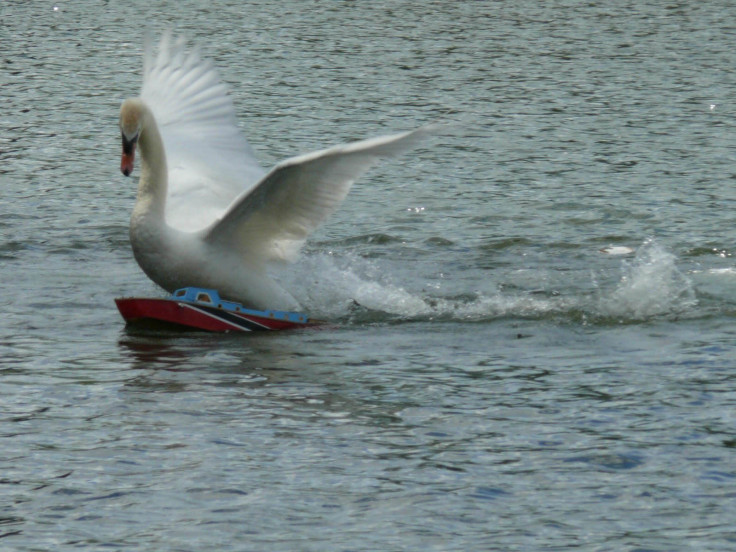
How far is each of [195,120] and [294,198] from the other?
2.49 meters

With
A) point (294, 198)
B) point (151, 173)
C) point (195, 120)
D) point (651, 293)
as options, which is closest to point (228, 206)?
point (151, 173)

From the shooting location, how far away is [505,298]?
1110 cm

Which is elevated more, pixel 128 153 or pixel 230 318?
pixel 128 153

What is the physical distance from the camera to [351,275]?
1134cm

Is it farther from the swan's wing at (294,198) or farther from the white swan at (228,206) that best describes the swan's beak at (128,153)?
the swan's wing at (294,198)

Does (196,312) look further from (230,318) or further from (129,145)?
(129,145)

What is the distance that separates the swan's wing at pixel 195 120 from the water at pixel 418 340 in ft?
2.83

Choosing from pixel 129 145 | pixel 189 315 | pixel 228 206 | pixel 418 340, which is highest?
pixel 129 145

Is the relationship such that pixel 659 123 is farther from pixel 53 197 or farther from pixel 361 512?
pixel 361 512

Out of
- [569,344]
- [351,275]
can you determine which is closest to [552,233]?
[351,275]

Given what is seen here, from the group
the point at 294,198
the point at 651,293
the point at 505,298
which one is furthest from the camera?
the point at 505,298

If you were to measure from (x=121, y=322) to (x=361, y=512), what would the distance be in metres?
4.03

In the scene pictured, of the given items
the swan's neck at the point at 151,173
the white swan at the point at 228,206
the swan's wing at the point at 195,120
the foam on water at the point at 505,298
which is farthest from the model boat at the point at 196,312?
the swan's wing at the point at 195,120

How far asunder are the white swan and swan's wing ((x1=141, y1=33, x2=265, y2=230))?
2cm
